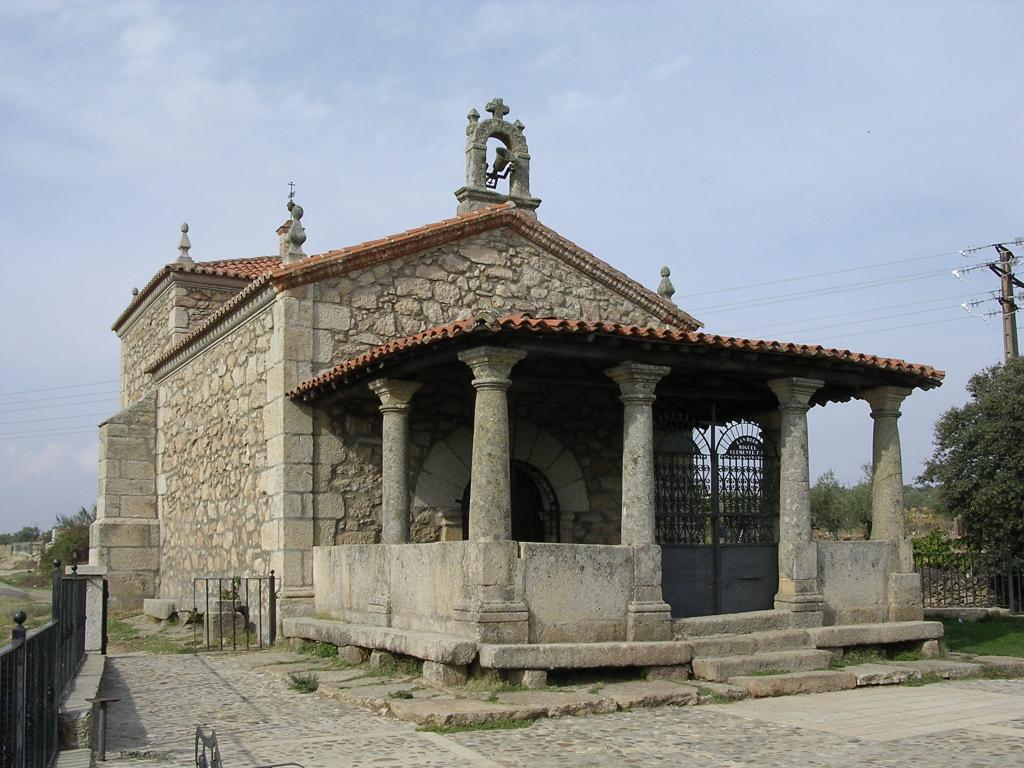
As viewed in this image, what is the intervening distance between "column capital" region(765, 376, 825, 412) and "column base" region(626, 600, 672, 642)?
2.41 metres

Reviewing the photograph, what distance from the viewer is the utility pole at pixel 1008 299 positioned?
79.7 feet

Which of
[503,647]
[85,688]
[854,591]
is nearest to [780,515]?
[854,591]

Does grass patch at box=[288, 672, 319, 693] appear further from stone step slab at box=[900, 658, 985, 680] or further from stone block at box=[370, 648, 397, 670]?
stone step slab at box=[900, 658, 985, 680]

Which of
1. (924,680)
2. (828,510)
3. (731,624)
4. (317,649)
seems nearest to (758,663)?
(731,624)

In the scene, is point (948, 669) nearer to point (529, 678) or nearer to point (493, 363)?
point (529, 678)

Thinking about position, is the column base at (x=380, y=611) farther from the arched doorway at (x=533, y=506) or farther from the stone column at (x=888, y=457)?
the stone column at (x=888, y=457)

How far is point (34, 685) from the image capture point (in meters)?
5.39

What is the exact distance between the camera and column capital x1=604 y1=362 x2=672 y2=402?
9.23 meters

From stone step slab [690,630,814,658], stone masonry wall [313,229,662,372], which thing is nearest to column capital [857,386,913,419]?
stone step slab [690,630,814,658]

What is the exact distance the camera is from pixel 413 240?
1230 centimetres

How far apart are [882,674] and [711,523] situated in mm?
1960

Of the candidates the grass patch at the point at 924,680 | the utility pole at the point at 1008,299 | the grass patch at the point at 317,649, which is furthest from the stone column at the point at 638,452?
the utility pole at the point at 1008,299

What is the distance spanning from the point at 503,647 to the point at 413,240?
5.60 m

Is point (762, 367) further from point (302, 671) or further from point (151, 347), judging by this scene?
point (151, 347)
